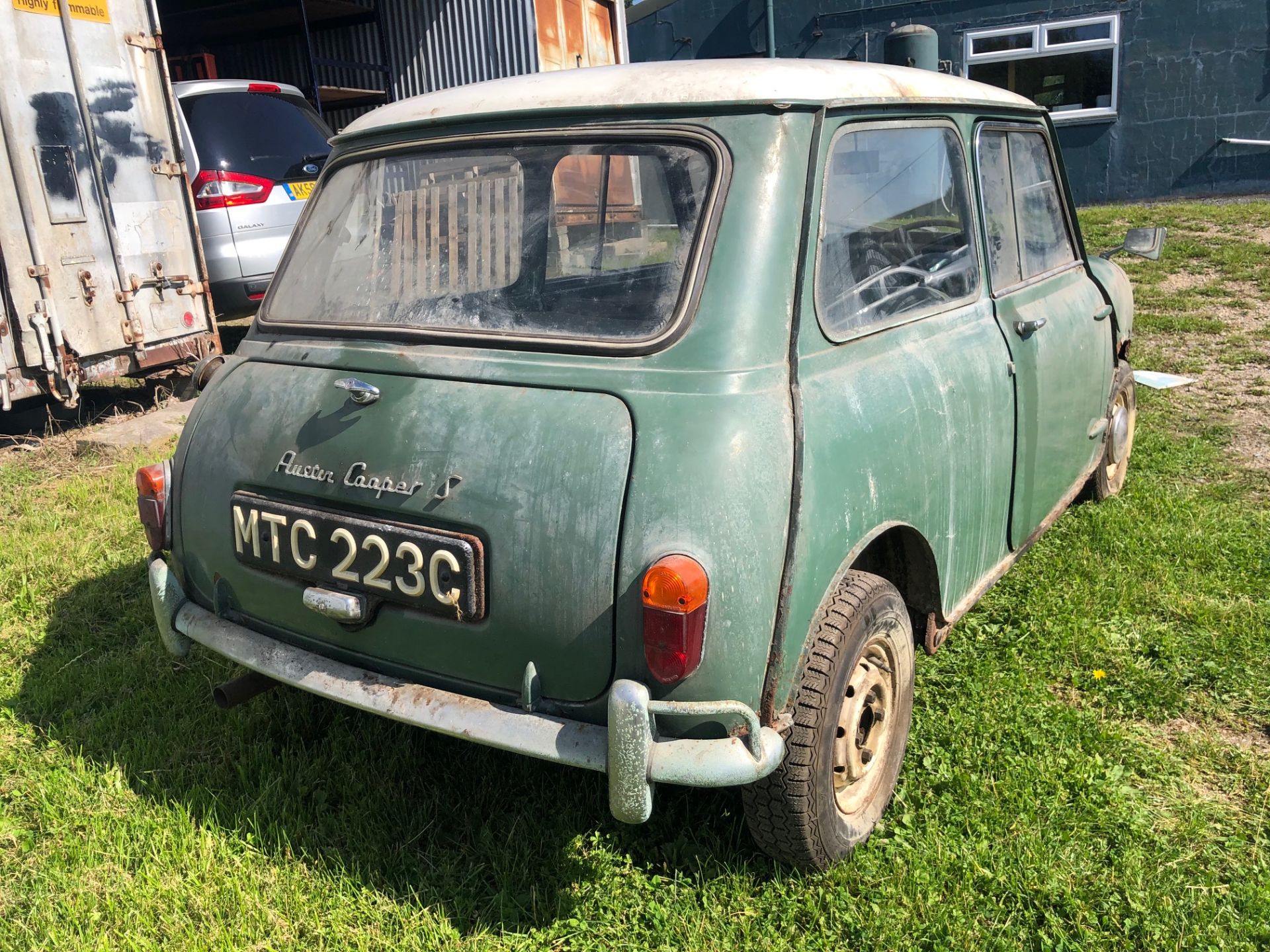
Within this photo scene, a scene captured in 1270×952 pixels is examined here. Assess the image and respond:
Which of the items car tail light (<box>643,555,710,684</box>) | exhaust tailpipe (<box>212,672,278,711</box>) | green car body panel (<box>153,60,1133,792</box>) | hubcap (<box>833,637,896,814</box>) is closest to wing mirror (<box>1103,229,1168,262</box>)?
green car body panel (<box>153,60,1133,792</box>)

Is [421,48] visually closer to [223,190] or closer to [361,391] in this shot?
[223,190]

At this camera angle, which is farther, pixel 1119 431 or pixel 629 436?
pixel 1119 431

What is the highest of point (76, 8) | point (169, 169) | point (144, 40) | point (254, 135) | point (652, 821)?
point (76, 8)

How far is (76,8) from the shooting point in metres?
6.24

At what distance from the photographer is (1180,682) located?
336cm

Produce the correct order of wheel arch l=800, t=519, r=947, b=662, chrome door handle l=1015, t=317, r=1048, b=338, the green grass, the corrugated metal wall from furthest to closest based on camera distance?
1. the corrugated metal wall
2. chrome door handle l=1015, t=317, r=1048, b=338
3. wheel arch l=800, t=519, r=947, b=662
4. the green grass

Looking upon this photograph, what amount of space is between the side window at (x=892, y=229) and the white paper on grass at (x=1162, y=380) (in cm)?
417

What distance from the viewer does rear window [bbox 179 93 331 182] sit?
7.68 meters

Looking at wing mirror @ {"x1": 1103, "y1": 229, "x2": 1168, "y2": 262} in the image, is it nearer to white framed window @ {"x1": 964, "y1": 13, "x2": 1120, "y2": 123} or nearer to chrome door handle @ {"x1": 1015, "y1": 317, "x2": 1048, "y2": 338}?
chrome door handle @ {"x1": 1015, "y1": 317, "x2": 1048, "y2": 338}

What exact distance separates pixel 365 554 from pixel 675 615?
0.79 m

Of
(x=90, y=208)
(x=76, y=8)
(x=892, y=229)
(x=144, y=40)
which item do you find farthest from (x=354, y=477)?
(x=144, y=40)

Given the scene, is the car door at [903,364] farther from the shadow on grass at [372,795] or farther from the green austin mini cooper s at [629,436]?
the shadow on grass at [372,795]

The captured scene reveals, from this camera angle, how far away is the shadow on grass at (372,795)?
8.52 ft

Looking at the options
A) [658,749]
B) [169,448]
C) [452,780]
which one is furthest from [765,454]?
[169,448]
